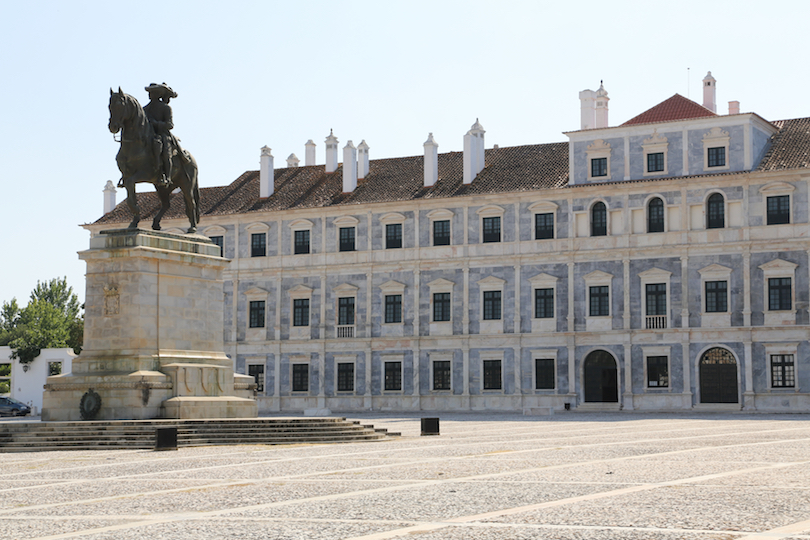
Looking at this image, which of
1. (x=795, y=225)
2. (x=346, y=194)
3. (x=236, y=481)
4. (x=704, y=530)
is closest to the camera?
(x=704, y=530)

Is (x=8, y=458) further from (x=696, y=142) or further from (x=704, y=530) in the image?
(x=696, y=142)

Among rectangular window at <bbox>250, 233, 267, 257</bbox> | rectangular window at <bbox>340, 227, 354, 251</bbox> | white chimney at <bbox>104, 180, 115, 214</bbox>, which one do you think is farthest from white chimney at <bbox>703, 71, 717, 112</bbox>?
white chimney at <bbox>104, 180, 115, 214</bbox>

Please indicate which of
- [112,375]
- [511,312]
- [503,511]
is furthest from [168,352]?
[511,312]

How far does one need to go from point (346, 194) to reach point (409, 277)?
19.1 ft

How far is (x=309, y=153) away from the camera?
6384 centimetres

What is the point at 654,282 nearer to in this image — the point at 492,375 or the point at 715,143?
the point at 715,143

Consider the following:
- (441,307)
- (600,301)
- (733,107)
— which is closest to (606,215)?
(600,301)

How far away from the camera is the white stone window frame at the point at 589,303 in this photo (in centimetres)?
5206

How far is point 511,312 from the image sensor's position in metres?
54.0

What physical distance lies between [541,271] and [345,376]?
36.0 ft

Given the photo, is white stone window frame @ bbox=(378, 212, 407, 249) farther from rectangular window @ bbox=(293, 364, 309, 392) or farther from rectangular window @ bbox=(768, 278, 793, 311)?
rectangular window @ bbox=(768, 278, 793, 311)

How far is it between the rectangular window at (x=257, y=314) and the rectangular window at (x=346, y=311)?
4.25 meters

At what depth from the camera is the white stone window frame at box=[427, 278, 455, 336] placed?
55.0 meters

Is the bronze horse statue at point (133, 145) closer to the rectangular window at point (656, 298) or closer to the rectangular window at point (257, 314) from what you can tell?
the rectangular window at point (656, 298)
